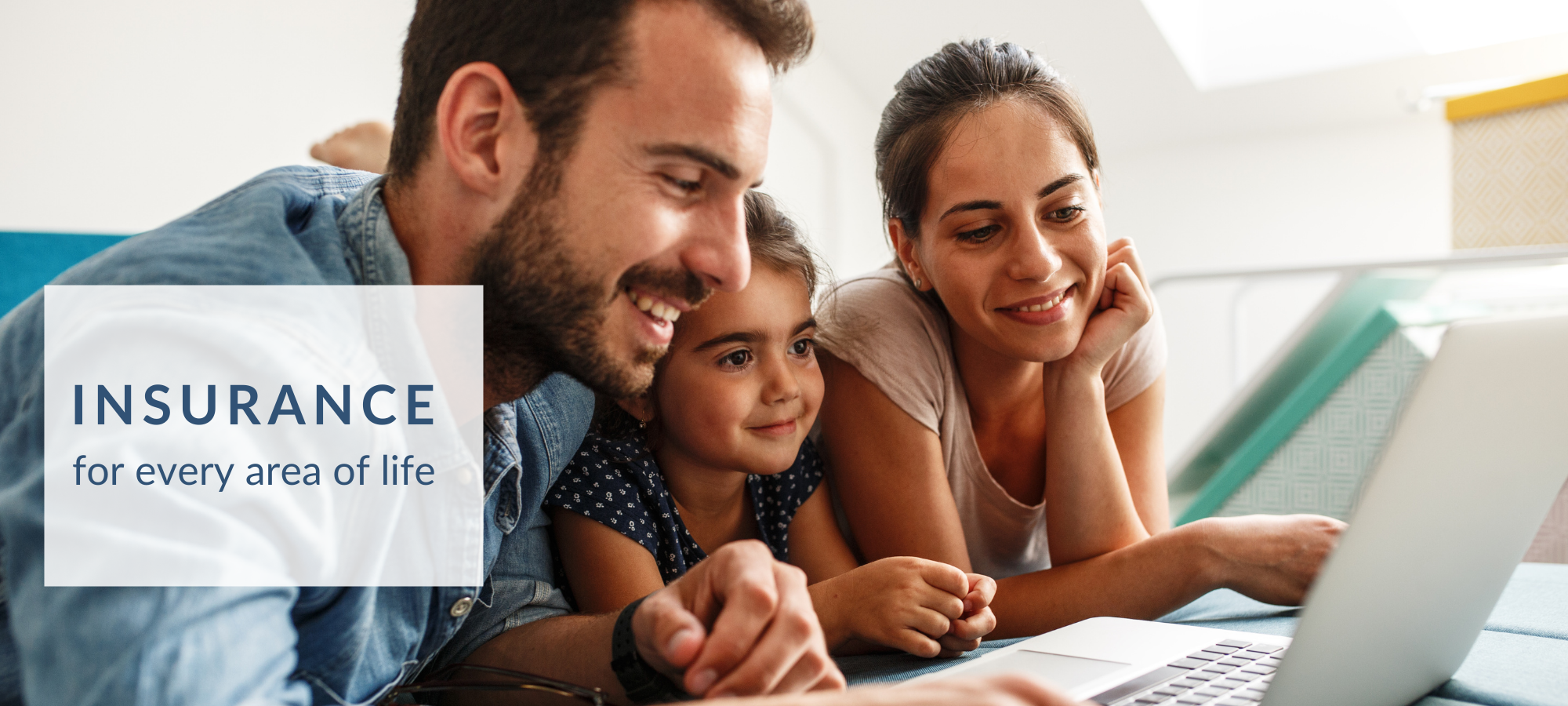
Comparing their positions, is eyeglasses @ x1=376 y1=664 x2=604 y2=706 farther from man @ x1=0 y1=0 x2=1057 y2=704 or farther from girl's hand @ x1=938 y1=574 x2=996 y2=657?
girl's hand @ x1=938 y1=574 x2=996 y2=657

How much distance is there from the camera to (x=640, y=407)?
110 centimetres

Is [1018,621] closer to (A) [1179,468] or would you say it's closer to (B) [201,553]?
(B) [201,553]

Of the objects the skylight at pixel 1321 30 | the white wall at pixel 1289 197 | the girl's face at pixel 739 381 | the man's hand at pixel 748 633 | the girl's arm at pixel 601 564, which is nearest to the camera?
the man's hand at pixel 748 633

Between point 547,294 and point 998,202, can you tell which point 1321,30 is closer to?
point 998,202

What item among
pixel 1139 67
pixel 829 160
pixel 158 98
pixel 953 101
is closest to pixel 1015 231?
pixel 953 101

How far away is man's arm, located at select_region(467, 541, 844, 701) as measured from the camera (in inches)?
22.6

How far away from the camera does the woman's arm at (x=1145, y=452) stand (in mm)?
1260

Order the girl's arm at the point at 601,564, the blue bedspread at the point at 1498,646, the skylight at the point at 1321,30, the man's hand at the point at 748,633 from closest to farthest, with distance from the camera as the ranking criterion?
the man's hand at the point at 748,633 < the blue bedspread at the point at 1498,646 < the girl's arm at the point at 601,564 < the skylight at the point at 1321,30

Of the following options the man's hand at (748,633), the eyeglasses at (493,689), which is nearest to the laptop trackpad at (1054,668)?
the man's hand at (748,633)

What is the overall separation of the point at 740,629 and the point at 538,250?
1.12 ft

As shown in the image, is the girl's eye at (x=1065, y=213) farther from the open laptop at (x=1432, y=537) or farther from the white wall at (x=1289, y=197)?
the white wall at (x=1289, y=197)

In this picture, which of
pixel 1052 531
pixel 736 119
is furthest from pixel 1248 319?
pixel 736 119

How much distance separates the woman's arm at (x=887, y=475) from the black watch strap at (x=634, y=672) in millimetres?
406

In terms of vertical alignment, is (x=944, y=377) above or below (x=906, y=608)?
above
